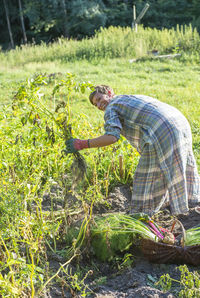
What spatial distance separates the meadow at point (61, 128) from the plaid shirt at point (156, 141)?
37 cm

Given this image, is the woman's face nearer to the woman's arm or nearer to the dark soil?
the woman's arm

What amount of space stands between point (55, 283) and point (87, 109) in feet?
13.8

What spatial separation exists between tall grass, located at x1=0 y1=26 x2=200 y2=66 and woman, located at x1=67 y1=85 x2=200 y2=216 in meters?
9.27

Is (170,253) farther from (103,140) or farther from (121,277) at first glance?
(103,140)

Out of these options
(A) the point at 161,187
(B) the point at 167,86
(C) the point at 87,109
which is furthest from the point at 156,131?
(B) the point at 167,86

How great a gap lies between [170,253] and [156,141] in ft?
2.62

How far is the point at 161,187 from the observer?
9.54ft

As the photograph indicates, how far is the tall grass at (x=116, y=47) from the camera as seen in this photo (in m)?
11.9

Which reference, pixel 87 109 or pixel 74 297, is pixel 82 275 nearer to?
pixel 74 297

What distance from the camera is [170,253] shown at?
2357 millimetres

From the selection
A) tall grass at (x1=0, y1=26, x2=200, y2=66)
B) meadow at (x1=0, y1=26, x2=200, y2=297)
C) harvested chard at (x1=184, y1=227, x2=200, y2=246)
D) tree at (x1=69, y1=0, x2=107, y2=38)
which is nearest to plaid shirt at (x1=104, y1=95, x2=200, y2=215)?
harvested chard at (x1=184, y1=227, x2=200, y2=246)

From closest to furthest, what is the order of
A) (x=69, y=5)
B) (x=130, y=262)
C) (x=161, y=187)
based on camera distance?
→ (x=130, y=262)
(x=161, y=187)
(x=69, y=5)

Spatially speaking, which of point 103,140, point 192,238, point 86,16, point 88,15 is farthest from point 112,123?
point 88,15

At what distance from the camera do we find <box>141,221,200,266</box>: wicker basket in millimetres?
2326
